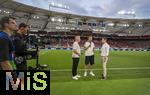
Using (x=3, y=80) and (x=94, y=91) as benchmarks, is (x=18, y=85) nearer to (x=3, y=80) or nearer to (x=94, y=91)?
(x=3, y=80)

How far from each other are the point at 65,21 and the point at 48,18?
6.61 meters

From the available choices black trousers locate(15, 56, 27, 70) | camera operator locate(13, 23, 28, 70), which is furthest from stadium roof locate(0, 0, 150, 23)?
black trousers locate(15, 56, 27, 70)

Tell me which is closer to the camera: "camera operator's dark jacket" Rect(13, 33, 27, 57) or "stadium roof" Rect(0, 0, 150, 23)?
"camera operator's dark jacket" Rect(13, 33, 27, 57)

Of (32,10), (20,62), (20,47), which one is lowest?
(20,62)

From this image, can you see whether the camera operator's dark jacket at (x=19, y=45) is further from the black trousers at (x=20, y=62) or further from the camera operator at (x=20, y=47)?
the black trousers at (x=20, y=62)

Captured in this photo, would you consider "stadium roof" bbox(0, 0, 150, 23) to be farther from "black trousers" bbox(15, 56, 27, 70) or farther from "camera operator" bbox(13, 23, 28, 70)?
"black trousers" bbox(15, 56, 27, 70)

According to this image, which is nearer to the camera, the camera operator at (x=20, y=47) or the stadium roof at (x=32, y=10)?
the camera operator at (x=20, y=47)

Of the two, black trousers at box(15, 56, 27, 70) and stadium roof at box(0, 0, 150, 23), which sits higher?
stadium roof at box(0, 0, 150, 23)

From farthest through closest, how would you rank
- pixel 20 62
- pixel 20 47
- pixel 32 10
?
1. pixel 32 10
2. pixel 20 62
3. pixel 20 47

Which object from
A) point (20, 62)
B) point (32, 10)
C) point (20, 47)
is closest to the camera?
point (20, 47)

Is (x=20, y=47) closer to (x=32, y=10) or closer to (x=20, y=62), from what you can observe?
(x=20, y=62)

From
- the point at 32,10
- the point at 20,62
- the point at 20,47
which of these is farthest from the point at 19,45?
the point at 32,10

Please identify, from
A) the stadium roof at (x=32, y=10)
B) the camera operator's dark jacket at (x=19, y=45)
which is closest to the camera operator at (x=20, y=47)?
the camera operator's dark jacket at (x=19, y=45)

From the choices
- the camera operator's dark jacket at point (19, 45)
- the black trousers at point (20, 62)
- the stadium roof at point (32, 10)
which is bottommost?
the black trousers at point (20, 62)
